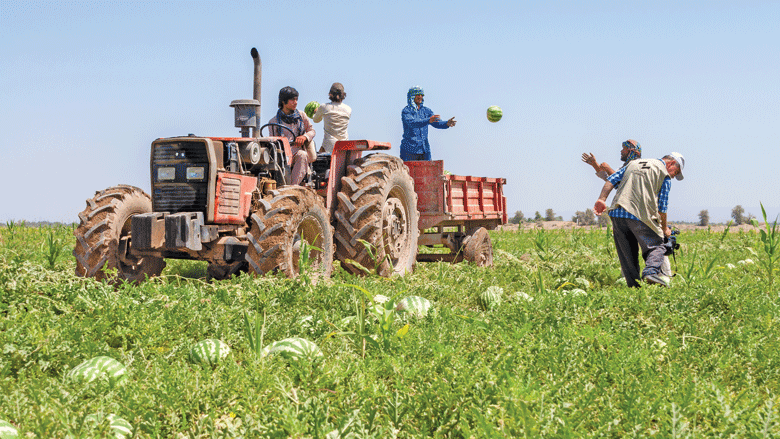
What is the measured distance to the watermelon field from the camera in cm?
277

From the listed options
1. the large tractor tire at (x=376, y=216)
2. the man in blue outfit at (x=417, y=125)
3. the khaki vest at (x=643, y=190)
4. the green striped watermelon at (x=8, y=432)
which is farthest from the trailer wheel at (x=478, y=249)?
the green striped watermelon at (x=8, y=432)

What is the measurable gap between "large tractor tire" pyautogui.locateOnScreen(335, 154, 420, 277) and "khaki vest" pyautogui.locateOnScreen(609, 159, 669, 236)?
2526 mm

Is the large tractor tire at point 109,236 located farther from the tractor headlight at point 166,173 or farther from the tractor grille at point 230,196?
the tractor grille at point 230,196

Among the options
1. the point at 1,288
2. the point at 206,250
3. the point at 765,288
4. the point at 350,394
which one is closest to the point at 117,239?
the point at 206,250

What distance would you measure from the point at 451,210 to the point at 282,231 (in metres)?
3.54

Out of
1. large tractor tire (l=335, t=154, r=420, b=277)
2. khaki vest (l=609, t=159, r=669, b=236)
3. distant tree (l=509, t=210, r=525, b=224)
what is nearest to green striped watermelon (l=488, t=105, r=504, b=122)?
large tractor tire (l=335, t=154, r=420, b=277)

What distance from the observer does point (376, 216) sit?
276 inches

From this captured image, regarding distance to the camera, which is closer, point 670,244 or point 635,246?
point 670,244

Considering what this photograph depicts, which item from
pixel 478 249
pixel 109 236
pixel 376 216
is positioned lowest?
pixel 478 249

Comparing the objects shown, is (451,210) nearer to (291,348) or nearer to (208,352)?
(291,348)

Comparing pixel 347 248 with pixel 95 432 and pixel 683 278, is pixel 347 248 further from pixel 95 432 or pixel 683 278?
pixel 95 432

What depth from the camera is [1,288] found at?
4.58m

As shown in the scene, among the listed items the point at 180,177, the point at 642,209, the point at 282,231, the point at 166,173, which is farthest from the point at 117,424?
the point at 642,209

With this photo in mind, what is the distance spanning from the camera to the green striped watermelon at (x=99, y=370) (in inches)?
126
